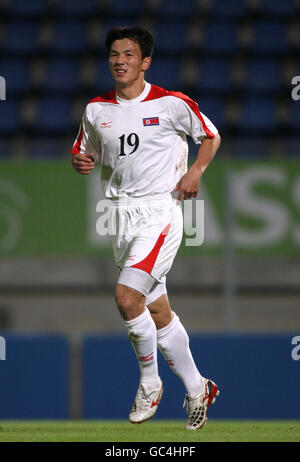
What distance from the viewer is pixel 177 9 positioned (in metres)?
14.9

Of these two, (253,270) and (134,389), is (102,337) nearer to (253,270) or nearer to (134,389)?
(134,389)

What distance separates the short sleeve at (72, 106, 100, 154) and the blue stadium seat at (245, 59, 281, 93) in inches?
328

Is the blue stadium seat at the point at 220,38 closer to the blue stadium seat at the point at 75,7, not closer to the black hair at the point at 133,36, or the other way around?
the blue stadium seat at the point at 75,7

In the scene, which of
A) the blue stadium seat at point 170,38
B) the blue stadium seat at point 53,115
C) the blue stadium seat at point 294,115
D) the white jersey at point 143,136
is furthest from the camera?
the blue stadium seat at point 170,38

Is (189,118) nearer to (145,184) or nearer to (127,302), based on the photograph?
(145,184)

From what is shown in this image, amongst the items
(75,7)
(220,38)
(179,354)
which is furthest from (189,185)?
(75,7)

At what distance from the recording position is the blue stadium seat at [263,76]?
1345 centimetres

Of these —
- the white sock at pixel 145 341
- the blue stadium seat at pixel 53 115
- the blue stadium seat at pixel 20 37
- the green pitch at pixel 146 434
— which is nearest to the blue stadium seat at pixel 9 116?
the blue stadium seat at pixel 53 115

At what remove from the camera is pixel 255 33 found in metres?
14.4

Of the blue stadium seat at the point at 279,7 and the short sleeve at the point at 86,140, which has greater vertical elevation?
the blue stadium seat at the point at 279,7

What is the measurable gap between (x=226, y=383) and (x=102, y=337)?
4.26 ft

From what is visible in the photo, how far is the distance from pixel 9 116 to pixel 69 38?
2.21m

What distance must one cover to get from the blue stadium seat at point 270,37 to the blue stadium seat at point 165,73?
131cm
